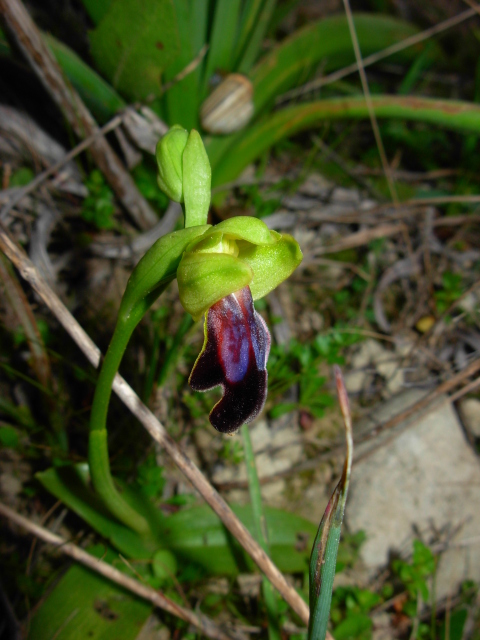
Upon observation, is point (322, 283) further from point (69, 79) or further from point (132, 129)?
point (69, 79)

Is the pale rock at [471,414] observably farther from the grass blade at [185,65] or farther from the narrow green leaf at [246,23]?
the narrow green leaf at [246,23]

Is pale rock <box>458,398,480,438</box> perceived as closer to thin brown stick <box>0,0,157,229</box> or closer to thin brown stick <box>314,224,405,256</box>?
thin brown stick <box>314,224,405,256</box>

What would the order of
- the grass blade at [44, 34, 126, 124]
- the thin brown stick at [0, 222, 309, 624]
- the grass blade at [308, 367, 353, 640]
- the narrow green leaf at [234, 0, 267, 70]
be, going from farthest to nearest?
the narrow green leaf at [234, 0, 267, 70] < the grass blade at [44, 34, 126, 124] < the thin brown stick at [0, 222, 309, 624] < the grass blade at [308, 367, 353, 640]

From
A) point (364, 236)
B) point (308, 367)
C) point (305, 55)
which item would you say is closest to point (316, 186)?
point (364, 236)

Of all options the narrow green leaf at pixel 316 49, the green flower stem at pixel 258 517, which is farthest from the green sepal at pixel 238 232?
the narrow green leaf at pixel 316 49

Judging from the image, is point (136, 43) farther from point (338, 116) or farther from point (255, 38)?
point (338, 116)

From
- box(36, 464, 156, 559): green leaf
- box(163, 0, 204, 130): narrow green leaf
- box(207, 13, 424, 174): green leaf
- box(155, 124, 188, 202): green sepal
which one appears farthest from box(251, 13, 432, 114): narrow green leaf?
box(36, 464, 156, 559): green leaf
